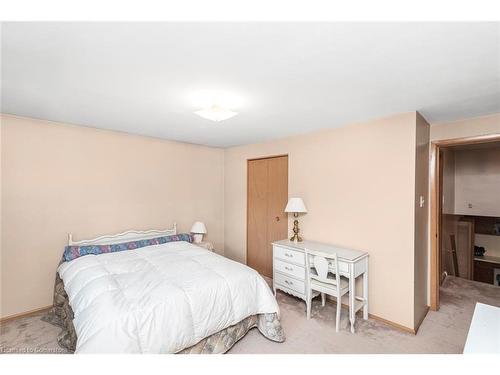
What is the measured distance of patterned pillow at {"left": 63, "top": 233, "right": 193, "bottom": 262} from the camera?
106 inches

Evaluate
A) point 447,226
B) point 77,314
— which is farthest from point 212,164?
point 447,226

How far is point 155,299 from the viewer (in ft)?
5.66

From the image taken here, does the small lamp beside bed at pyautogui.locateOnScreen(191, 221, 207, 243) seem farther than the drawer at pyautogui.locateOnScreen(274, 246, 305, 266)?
Yes

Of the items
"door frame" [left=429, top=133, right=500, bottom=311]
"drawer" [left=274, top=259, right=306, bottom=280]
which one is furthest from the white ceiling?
"drawer" [left=274, top=259, right=306, bottom=280]

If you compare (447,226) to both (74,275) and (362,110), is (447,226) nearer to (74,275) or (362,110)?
(362,110)

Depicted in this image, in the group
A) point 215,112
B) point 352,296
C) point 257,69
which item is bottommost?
point 352,296

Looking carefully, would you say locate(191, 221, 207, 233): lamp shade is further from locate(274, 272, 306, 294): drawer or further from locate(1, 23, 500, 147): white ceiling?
locate(1, 23, 500, 147): white ceiling

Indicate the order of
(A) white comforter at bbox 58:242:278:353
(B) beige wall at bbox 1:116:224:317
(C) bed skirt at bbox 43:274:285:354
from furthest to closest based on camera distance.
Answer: (B) beige wall at bbox 1:116:224:317 < (C) bed skirt at bbox 43:274:285:354 < (A) white comforter at bbox 58:242:278:353

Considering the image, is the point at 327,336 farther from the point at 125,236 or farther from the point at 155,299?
the point at 125,236

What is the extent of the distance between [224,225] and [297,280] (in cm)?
210

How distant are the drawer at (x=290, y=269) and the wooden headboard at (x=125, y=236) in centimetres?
172

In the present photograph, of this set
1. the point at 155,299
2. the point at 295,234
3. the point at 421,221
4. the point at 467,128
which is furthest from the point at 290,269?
the point at 467,128

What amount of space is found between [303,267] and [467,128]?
2.38 metres

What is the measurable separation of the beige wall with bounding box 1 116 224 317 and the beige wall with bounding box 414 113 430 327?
3212 mm
